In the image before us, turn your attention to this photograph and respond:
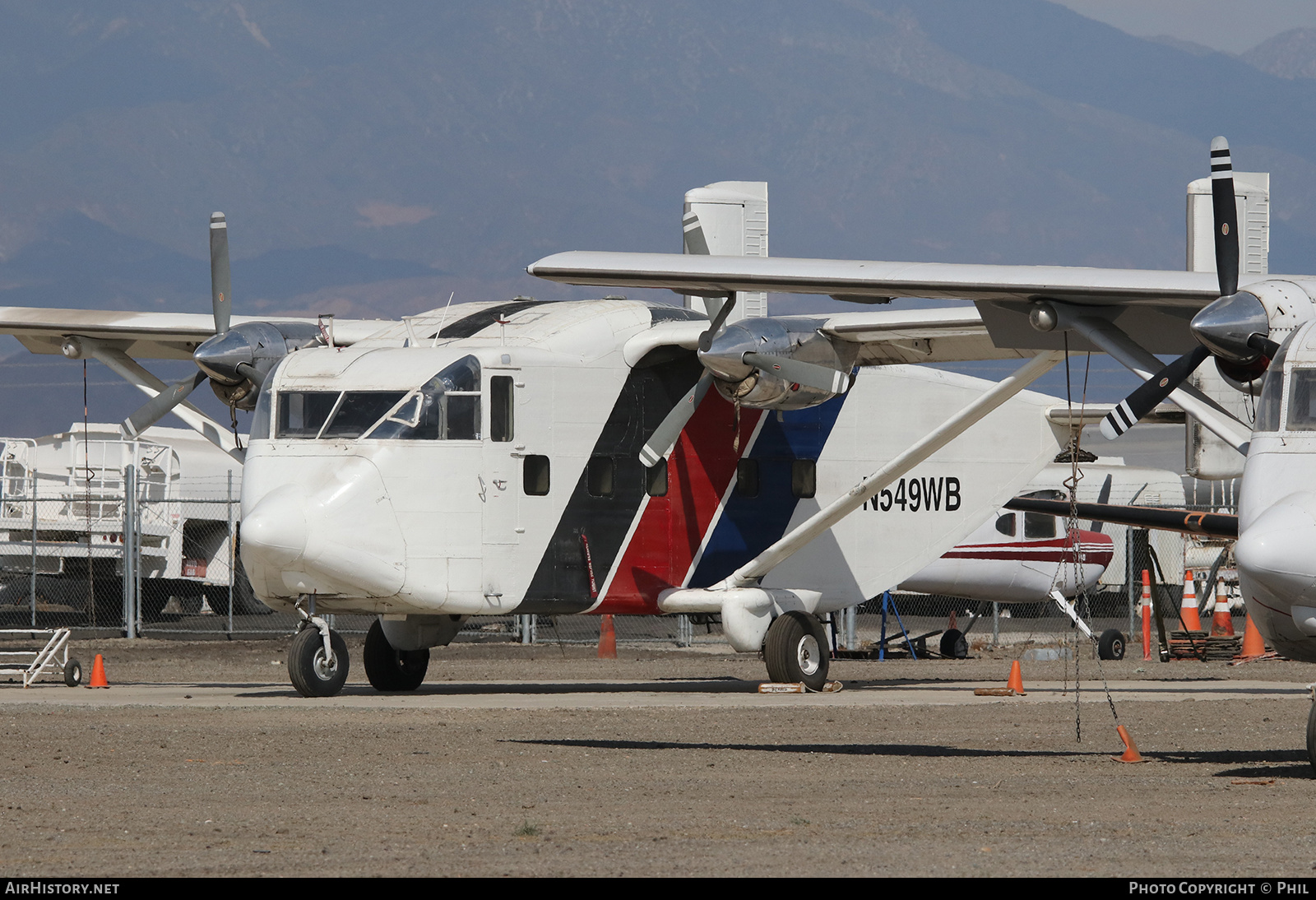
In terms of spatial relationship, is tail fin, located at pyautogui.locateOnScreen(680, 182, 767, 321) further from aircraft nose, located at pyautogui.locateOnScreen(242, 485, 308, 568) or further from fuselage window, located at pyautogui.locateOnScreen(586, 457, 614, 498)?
aircraft nose, located at pyautogui.locateOnScreen(242, 485, 308, 568)

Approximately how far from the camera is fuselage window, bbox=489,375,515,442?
59.8 feet

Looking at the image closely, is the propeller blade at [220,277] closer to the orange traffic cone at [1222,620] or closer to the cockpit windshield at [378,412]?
the cockpit windshield at [378,412]

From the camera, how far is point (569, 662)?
26.2 meters

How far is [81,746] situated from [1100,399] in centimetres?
15880

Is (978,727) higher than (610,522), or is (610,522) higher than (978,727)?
(610,522)

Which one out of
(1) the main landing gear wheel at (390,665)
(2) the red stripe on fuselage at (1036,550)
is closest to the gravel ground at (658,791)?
(1) the main landing gear wheel at (390,665)

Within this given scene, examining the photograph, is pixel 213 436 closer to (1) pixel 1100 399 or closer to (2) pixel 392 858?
(2) pixel 392 858

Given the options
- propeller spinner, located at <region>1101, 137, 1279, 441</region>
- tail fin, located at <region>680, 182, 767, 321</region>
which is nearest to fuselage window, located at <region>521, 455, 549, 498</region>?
tail fin, located at <region>680, 182, 767, 321</region>

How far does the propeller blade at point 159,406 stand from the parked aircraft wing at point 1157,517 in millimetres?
9519

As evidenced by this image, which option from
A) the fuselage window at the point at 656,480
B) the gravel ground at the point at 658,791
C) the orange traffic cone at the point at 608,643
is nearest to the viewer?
the gravel ground at the point at 658,791

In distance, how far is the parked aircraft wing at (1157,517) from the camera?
18.0 metres

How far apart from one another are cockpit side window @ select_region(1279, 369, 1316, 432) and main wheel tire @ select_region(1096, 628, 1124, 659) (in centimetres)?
1684

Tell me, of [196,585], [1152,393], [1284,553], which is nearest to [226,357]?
[1152,393]
